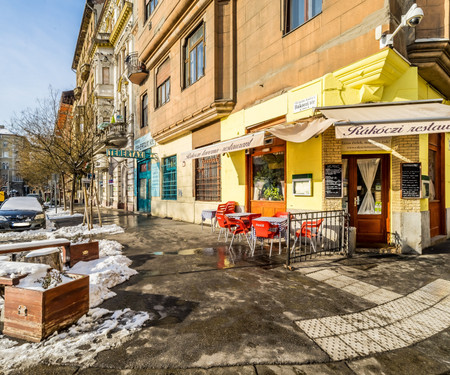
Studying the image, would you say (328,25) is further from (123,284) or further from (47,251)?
(47,251)

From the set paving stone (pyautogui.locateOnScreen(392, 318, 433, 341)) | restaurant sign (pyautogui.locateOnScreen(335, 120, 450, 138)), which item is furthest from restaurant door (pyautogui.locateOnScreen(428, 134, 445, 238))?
paving stone (pyautogui.locateOnScreen(392, 318, 433, 341))

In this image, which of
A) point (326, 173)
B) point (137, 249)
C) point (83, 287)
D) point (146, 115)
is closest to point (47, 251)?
point (83, 287)

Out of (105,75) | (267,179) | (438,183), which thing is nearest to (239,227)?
(267,179)

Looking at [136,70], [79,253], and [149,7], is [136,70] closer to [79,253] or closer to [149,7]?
[149,7]

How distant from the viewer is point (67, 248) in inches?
217

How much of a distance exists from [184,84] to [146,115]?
744 centimetres

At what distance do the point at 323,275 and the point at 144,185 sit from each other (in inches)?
695

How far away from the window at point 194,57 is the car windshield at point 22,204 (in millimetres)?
9601

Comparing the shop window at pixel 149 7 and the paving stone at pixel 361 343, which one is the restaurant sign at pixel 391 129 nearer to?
the paving stone at pixel 361 343

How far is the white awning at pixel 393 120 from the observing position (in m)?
5.43

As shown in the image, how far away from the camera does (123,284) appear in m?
4.89

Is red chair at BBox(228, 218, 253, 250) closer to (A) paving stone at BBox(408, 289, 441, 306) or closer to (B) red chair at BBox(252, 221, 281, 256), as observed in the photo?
(B) red chair at BBox(252, 221, 281, 256)

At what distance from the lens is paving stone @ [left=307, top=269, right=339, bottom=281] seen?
5.10 m

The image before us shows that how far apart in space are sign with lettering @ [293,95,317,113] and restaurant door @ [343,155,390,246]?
189cm
